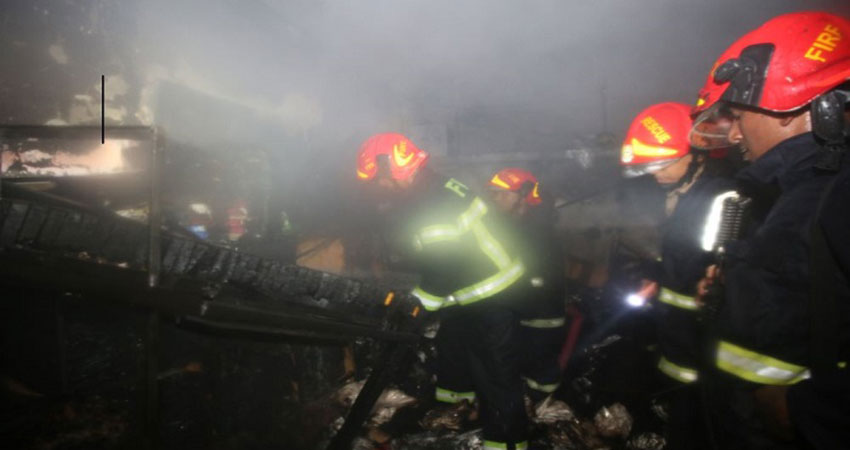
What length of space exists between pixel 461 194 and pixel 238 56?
9.37 feet

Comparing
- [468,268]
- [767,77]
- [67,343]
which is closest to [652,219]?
[468,268]

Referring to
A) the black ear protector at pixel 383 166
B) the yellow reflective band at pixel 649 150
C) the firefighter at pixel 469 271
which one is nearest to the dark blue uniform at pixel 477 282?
Answer: the firefighter at pixel 469 271

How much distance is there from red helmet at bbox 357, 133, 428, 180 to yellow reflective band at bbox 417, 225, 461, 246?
2.22ft

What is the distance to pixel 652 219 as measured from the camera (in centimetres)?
644

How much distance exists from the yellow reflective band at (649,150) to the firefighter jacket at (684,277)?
520 mm

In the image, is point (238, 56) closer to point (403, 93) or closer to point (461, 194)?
point (461, 194)

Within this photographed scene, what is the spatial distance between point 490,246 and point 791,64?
193cm

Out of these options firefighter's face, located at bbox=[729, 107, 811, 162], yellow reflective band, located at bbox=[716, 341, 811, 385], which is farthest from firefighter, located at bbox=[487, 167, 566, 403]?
firefighter's face, located at bbox=[729, 107, 811, 162]

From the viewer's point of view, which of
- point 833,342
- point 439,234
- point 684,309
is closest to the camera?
point 833,342

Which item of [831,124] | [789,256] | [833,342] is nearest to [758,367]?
[833,342]

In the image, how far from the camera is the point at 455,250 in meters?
2.90

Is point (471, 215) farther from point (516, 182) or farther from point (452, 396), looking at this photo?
point (516, 182)

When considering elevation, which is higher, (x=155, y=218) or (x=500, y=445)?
(x=155, y=218)

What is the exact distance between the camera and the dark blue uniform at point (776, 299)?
3.60 ft
